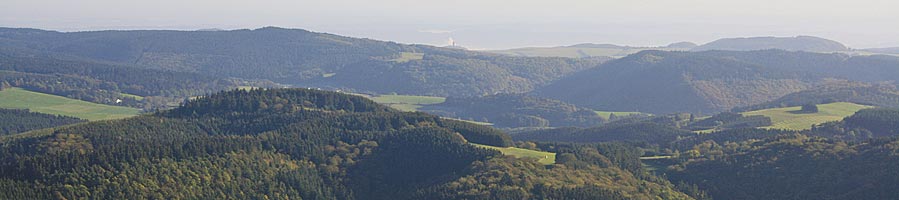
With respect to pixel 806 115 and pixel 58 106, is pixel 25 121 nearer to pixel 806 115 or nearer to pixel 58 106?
pixel 58 106

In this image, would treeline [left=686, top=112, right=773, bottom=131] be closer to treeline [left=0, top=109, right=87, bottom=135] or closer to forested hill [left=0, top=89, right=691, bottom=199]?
forested hill [left=0, top=89, right=691, bottom=199]

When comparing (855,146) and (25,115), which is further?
(25,115)

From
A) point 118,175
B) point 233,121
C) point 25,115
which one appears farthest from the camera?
point 25,115

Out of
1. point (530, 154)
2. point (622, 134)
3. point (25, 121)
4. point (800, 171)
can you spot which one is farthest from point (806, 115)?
point (25, 121)

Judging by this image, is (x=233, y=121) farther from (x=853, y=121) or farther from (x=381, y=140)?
(x=853, y=121)

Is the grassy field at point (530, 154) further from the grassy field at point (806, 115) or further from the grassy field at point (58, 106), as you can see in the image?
the grassy field at point (58, 106)

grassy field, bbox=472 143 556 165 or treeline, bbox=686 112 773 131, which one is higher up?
grassy field, bbox=472 143 556 165

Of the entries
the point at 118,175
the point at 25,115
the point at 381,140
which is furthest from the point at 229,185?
the point at 25,115

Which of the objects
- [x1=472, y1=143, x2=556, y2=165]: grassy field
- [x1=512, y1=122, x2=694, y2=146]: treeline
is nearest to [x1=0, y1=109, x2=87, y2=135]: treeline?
[x1=512, y1=122, x2=694, y2=146]: treeline
